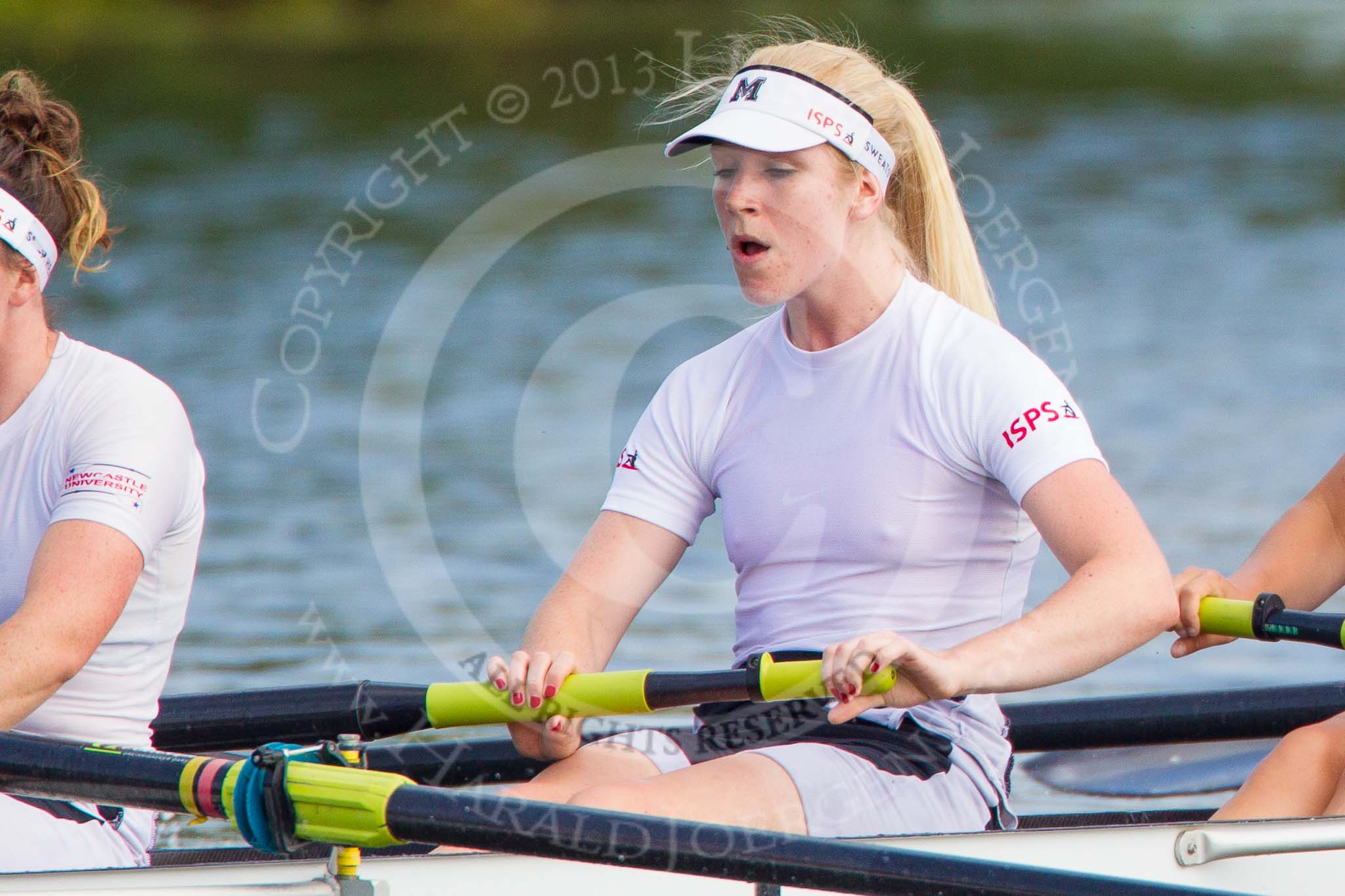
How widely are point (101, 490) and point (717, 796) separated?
1121 mm

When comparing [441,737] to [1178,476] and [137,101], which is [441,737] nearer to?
[1178,476]

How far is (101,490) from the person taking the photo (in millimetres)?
2857

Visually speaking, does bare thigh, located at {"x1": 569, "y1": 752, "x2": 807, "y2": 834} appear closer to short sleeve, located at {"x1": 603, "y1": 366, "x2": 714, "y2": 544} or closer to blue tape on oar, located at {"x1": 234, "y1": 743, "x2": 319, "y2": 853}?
blue tape on oar, located at {"x1": 234, "y1": 743, "x2": 319, "y2": 853}

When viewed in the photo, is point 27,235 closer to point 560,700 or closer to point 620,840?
point 560,700

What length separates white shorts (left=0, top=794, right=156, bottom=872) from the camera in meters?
2.76

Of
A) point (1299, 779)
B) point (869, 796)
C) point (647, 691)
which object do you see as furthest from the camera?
point (1299, 779)

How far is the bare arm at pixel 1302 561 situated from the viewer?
3.52 meters

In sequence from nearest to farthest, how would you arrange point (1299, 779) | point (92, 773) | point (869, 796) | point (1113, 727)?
point (92, 773) < point (869, 796) < point (1299, 779) < point (1113, 727)

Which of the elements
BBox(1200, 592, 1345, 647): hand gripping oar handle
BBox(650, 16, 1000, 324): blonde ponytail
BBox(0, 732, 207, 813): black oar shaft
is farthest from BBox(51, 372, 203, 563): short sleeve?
BBox(1200, 592, 1345, 647): hand gripping oar handle

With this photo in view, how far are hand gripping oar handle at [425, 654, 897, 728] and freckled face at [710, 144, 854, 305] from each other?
623 millimetres

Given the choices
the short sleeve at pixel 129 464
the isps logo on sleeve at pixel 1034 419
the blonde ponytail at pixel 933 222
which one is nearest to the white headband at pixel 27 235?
the short sleeve at pixel 129 464

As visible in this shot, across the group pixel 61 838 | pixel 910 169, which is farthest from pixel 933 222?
pixel 61 838

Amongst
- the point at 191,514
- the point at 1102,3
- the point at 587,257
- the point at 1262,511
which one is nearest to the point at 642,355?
the point at 587,257

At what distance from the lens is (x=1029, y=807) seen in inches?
196
